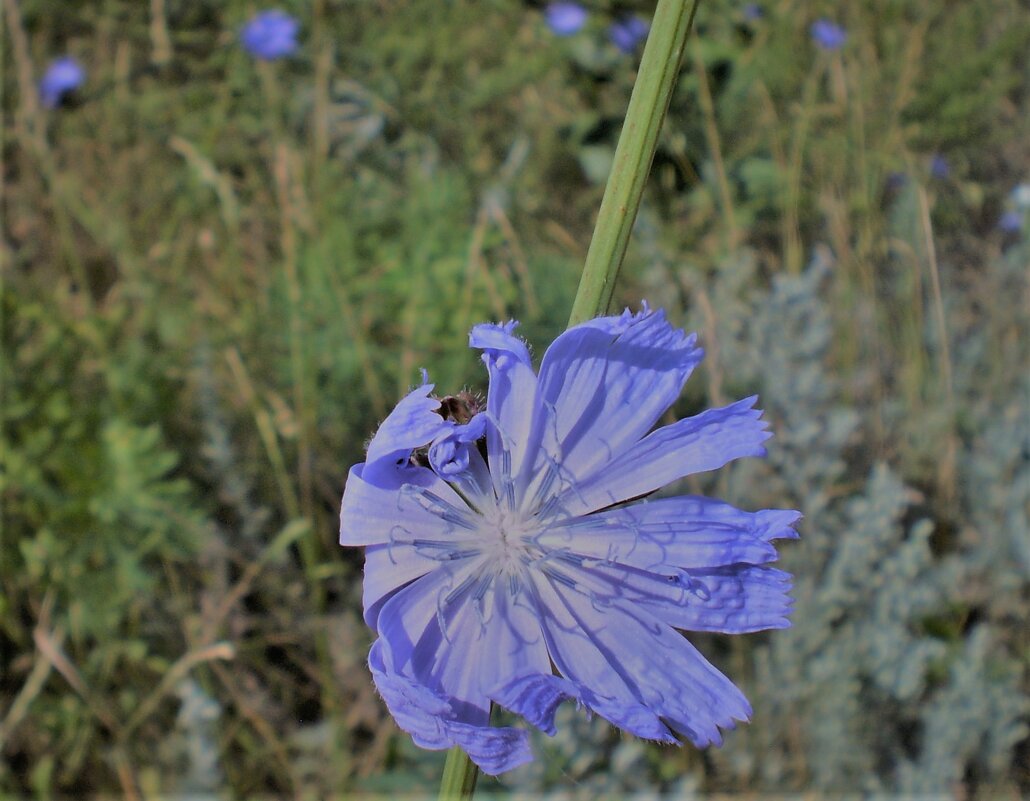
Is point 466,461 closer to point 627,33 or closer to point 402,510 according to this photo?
point 402,510

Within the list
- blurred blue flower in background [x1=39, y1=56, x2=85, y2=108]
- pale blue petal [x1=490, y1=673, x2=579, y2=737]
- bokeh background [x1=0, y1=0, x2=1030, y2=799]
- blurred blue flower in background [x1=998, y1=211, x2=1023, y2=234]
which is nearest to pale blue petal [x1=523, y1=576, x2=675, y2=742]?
pale blue petal [x1=490, y1=673, x2=579, y2=737]

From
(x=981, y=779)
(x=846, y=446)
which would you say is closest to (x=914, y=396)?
(x=846, y=446)

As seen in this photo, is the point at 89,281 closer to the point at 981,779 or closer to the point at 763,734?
the point at 763,734

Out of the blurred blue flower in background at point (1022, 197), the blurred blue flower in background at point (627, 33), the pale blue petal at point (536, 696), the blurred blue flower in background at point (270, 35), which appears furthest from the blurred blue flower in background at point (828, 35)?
the pale blue petal at point (536, 696)

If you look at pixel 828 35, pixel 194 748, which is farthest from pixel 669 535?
pixel 828 35

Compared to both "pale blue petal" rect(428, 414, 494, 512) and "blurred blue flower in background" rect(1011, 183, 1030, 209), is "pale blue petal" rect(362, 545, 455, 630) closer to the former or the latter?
"pale blue petal" rect(428, 414, 494, 512)
